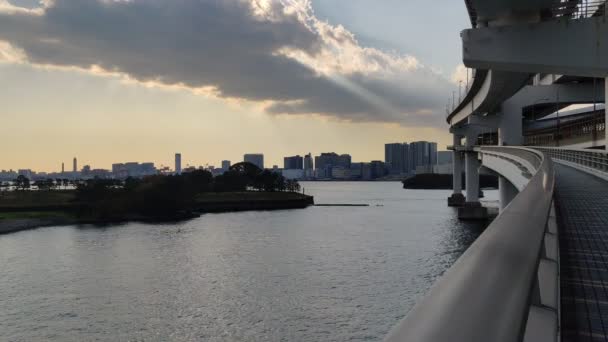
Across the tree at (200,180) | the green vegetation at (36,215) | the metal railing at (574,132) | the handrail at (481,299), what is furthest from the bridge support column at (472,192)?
the tree at (200,180)

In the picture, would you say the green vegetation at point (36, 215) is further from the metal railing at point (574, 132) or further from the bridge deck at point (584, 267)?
the bridge deck at point (584, 267)

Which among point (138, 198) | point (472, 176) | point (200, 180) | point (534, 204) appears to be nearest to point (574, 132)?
point (472, 176)

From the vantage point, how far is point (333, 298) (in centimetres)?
3300

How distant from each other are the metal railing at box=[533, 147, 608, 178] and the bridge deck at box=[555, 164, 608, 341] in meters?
10.5

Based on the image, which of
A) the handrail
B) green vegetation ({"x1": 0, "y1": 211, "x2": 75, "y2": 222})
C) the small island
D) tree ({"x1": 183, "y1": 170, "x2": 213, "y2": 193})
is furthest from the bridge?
tree ({"x1": 183, "y1": 170, "x2": 213, "y2": 193})

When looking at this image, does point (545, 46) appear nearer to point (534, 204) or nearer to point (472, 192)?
point (534, 204)

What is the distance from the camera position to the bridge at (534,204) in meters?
1.38

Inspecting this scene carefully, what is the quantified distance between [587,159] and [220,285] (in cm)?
2511

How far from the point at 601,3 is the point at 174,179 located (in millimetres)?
112244

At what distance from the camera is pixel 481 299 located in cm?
Answer: 140

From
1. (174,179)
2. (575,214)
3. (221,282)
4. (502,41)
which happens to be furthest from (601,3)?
(174,179)

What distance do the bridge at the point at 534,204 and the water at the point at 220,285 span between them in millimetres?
11112

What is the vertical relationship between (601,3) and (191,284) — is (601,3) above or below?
above

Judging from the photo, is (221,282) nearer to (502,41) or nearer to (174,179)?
(502,41)
